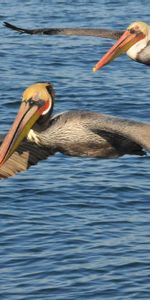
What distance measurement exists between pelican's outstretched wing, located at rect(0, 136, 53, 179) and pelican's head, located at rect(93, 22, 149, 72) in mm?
4506

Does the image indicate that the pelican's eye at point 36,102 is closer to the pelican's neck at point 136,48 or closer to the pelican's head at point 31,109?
the pelican's head at point 31,109

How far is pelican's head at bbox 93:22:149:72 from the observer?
2069 centimetres

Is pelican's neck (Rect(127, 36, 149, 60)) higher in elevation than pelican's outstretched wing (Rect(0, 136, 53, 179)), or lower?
higher

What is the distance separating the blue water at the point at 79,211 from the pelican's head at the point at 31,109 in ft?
17.4

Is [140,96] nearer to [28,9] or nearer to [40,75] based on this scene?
[40,75]

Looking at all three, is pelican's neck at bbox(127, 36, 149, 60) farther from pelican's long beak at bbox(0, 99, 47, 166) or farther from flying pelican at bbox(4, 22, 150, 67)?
pelican's long beak at bbox(0, 99, 47, 166)

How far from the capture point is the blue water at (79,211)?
20891mm

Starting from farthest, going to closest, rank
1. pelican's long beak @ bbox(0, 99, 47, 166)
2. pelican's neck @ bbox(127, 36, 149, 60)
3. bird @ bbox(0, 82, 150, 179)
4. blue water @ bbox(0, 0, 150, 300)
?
1. blue water @ bbox(0, 0, 150, 300)
2. pelican's neck @ bbox(127, 36, 149, 60)
3. bird @ bbox(0, 82, 150, 179)
4. pelican's long beak @ bbox(0, 99, 47, 166)

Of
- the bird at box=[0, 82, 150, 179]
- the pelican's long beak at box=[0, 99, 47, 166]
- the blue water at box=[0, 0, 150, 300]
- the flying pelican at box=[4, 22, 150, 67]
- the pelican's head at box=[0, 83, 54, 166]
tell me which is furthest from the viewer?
the blue water at box=[0, 0, 150, 300]

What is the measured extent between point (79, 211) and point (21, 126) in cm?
886

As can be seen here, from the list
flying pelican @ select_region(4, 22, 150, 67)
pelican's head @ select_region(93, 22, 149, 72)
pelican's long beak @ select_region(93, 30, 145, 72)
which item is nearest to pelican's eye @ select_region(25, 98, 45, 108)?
flying pelican @ select_region(4, 22, 150, 67)

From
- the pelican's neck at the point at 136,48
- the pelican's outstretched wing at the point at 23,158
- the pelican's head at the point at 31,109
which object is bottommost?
the pelican's outstretched wing at the point at 23,158

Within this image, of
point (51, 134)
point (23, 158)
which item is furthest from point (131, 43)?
point (23, 158)

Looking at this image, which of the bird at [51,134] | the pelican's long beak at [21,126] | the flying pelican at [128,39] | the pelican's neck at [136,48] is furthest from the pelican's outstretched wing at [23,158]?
the pelican's neck at [136,48]
